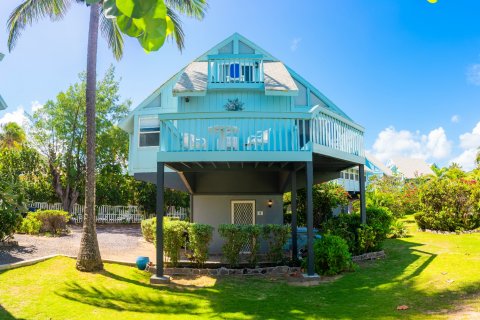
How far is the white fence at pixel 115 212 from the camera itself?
2814 cm

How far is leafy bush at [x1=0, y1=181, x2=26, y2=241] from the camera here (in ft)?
41.7

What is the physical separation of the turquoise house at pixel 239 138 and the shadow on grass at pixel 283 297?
1.20 meters

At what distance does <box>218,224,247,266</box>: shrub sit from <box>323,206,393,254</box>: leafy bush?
328cm

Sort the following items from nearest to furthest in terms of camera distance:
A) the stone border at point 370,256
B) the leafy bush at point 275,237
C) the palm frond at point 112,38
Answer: the leafy bush at point 275,237
the stone border at point 370,256
the palm frond at point 112,38

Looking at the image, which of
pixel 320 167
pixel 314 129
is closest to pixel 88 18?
pixel 314 129

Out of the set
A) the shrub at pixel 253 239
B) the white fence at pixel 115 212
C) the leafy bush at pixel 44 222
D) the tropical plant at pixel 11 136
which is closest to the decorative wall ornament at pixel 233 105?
the shrub at pixel 253 239

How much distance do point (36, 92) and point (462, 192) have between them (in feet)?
90.6

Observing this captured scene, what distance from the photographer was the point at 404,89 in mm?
25062

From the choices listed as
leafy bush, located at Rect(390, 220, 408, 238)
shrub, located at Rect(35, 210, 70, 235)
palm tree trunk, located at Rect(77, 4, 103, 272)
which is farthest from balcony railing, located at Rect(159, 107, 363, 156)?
shrub, located at Rect(35, 210, 70, 235)

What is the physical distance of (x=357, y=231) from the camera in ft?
40.9

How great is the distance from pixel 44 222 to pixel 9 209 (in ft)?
18.3

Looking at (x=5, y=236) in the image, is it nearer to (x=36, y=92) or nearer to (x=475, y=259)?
(x=475, y=259)

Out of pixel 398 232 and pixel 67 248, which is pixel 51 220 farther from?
pixel 398 232

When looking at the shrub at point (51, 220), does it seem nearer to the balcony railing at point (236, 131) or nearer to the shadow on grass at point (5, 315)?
the balcony railing at point (236, 131)
